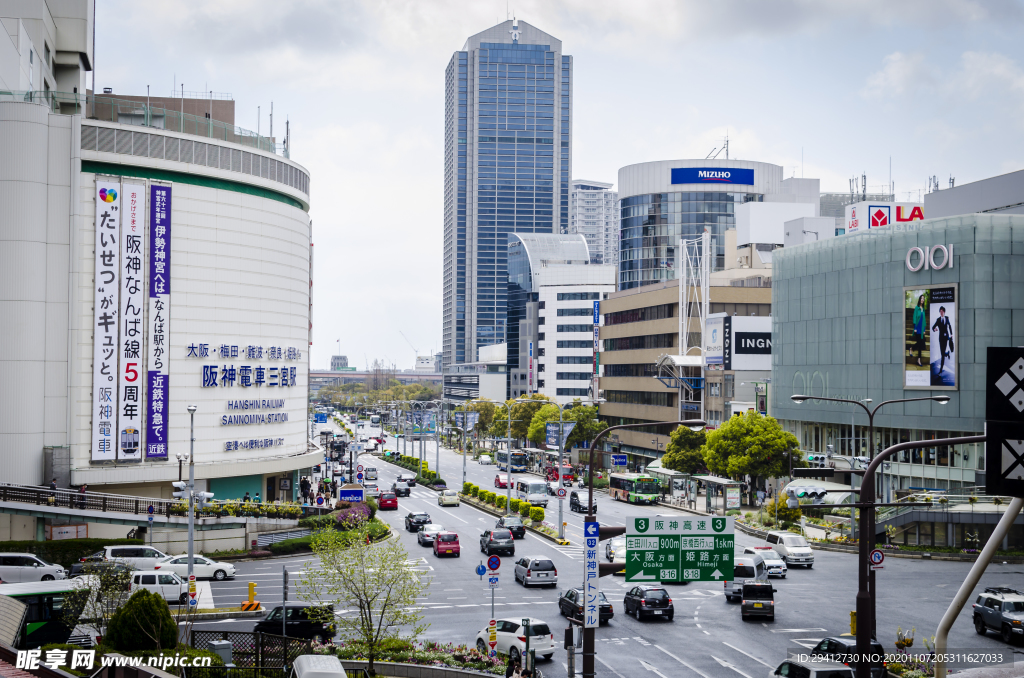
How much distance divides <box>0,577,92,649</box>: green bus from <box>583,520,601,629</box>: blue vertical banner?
15.5m

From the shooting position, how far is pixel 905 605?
4066 cm

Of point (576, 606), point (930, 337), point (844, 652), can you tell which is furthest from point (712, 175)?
point (844, 652)

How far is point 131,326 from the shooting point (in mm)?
58375

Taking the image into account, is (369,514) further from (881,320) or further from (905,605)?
(881,320)

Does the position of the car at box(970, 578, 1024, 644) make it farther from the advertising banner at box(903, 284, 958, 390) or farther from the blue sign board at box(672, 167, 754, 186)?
the blue sign board at box(672, 167, 754, 186)

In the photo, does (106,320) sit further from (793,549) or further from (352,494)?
(793,549)

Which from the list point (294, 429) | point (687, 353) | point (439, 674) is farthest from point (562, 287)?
point (439, 674)

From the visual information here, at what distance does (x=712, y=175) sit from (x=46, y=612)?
463 ft

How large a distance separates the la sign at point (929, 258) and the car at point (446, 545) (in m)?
41.3

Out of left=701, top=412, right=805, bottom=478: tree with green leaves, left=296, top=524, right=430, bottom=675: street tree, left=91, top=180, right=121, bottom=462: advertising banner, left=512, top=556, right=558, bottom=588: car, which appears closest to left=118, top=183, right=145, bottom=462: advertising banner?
left=91, top=180, right=121, bottom=462: advertising banner

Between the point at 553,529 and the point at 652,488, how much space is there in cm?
2075

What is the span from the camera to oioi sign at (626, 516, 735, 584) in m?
30.1

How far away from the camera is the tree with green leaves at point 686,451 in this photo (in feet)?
271

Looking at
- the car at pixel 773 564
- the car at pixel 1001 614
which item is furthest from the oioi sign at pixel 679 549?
the car at pixel 773 564
